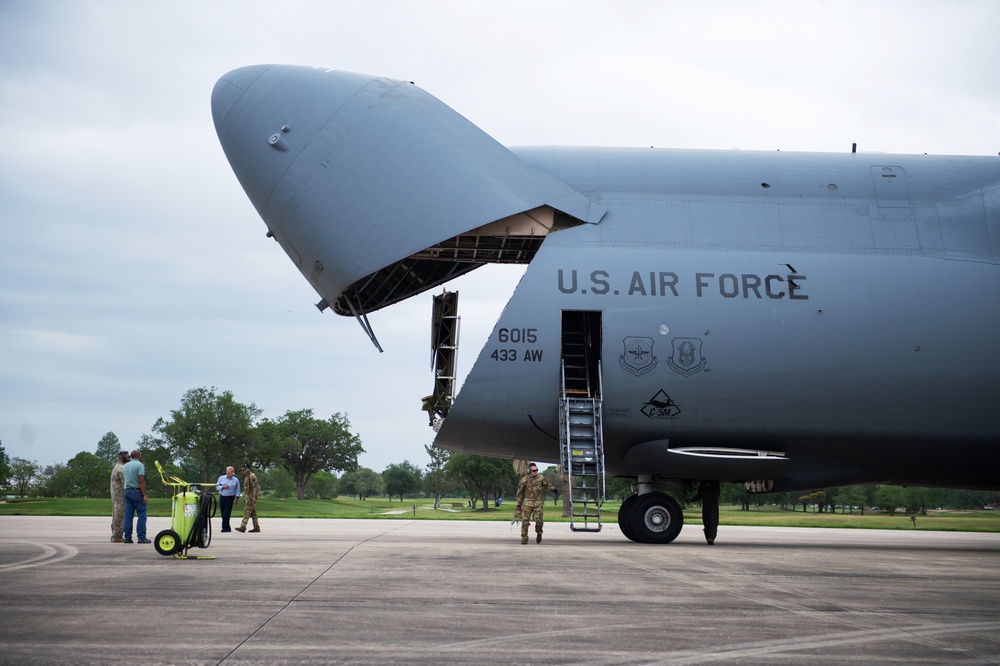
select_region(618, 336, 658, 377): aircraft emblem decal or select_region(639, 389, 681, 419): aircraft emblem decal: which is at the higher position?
select_region(618, 336, 658, 377): aircraft emblem decal

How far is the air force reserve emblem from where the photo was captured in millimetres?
16297

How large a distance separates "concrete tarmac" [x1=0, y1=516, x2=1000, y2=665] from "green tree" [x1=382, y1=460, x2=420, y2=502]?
147269 mm

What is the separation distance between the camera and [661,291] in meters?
16.5

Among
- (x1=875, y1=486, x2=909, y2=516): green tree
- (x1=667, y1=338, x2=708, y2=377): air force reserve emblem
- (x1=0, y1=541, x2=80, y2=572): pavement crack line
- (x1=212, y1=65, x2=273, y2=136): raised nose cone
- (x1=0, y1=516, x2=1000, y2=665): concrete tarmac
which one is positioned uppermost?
(x1=212, y1=65, x2=273, y2=136): raised nose cone

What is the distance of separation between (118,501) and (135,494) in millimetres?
757

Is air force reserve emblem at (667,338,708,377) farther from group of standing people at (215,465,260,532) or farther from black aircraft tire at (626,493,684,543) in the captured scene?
group of standing people at (215,465,260,532)

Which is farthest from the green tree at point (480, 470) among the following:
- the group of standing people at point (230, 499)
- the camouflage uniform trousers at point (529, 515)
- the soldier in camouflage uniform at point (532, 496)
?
the camouflage uniform trousers at point (529, 515)

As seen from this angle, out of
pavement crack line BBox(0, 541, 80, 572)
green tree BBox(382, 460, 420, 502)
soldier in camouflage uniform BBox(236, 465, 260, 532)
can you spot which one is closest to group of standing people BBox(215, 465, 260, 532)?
soldier in camouflage uniform BBox(236, 465, 260, 532)

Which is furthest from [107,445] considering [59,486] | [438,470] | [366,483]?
[438,470]

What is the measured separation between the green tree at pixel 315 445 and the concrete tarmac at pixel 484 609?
240 ft

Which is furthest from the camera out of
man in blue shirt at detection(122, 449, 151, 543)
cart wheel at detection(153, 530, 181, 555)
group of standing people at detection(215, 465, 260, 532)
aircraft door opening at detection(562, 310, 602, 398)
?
group of standing people at detection(215, 465, 260, 532)

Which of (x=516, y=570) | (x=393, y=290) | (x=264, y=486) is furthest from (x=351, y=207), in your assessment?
(x=264, y=486)

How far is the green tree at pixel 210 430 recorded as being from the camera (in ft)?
229

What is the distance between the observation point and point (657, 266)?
16625 mm
